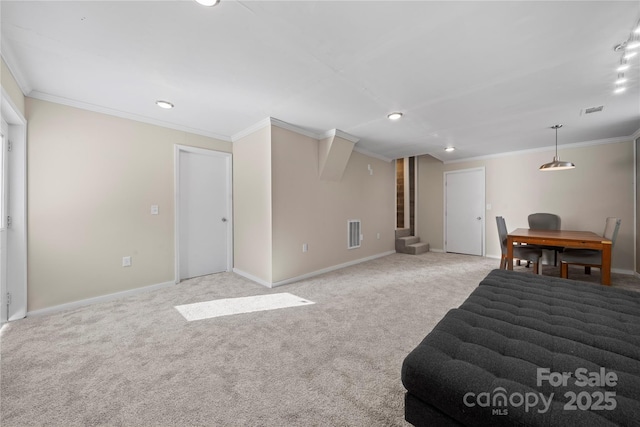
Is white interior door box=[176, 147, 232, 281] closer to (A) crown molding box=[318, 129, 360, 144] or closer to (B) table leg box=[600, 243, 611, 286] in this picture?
(A) crown molding box=[318, 129, 360, 144]

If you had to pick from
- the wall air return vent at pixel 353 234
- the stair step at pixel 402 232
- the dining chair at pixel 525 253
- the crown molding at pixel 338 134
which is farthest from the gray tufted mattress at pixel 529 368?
the stair step at pixel 402 232

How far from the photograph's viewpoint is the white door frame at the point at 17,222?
2.42 m

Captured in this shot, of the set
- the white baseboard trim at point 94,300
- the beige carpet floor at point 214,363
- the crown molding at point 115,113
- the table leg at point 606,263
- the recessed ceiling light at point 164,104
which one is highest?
the recessed ceiling light at point 164,104

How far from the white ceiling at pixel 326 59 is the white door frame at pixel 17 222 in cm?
51

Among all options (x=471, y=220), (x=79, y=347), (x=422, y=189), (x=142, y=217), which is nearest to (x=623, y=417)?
(x=79, y=347)

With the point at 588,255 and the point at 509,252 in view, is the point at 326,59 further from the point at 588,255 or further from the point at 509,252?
the point at 588,255

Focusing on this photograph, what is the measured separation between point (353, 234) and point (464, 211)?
2974 mm

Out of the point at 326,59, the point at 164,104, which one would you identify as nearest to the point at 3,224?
the point at 164,104

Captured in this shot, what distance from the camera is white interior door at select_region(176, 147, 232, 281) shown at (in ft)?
12.2

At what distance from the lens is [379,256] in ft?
18.4

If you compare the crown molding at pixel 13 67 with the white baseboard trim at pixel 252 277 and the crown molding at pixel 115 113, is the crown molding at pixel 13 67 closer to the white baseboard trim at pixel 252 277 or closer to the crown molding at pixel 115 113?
the crown molding at pixel 115 113

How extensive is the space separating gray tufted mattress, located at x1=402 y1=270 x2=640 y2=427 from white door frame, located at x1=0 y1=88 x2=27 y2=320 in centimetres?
361

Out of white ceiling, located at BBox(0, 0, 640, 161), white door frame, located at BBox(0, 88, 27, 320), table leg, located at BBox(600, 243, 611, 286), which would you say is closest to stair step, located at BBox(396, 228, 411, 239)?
white ceiling, located at BBox(0, 0, 640, 161)

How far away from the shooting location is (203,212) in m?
3.94
